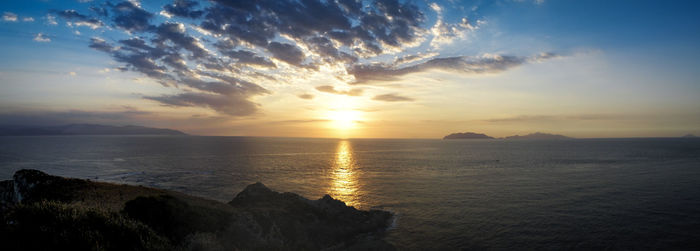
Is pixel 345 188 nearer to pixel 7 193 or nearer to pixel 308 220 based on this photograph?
pixel 308 220

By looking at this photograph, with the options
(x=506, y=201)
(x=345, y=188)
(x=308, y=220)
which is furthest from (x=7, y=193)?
(x=506, y=201)

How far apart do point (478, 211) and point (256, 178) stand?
45463 millimetres

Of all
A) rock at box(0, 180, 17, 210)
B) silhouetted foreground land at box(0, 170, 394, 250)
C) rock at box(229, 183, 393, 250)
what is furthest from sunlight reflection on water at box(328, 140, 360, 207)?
rock at box(0, 180, 17, 210)

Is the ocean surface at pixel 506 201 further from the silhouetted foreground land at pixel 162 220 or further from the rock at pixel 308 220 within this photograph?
the silhouetted foreground land at pixel 162 220

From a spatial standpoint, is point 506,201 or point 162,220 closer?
point 162,220

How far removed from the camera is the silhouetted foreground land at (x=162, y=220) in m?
12.0

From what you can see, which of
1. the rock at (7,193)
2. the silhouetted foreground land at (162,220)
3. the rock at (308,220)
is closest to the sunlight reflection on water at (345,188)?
the rock at (308,220)

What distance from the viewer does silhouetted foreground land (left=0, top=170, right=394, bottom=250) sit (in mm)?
11953

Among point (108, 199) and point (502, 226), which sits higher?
point (108, 199)

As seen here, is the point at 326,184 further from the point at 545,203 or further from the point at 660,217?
the point at 660,217

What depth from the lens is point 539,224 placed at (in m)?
32.1

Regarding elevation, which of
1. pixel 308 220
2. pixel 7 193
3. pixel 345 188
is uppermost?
pixel 7 193

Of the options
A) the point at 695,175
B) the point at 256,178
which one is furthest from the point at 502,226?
the point at 695,175

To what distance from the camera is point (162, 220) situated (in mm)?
19219
